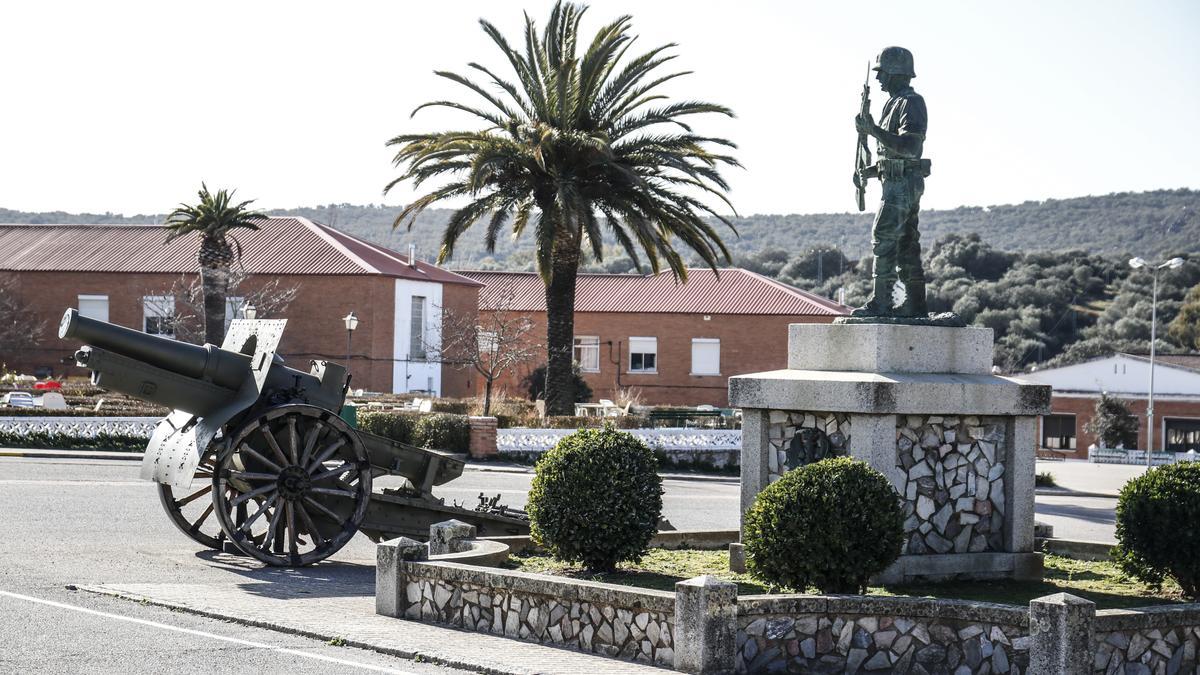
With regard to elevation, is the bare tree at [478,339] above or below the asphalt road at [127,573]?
above

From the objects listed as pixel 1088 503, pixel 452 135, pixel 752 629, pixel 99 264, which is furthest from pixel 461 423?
pixel 99 264

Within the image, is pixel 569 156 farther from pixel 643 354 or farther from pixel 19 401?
pixel 643 354

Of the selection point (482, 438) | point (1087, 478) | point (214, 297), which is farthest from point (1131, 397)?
point (214, 297)

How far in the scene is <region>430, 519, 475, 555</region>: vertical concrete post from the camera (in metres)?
11.0

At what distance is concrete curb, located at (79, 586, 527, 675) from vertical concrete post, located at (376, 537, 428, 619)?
0.85 m

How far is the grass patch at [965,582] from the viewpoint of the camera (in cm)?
968

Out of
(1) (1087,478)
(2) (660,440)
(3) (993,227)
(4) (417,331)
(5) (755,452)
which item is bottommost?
(1) (1087,478)

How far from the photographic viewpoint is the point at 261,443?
12.1 m

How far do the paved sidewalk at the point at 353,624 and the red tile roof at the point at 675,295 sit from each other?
42.3 meters

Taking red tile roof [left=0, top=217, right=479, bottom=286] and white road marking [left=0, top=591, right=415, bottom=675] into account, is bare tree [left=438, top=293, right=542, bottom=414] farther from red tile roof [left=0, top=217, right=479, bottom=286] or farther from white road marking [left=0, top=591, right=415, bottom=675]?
white road marking [left=0, top=591, right=415, bottom=675]

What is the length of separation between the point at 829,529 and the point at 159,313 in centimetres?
4427

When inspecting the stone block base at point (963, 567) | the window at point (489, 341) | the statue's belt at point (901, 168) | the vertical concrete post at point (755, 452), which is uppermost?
the statue's belt at point (901, 168)

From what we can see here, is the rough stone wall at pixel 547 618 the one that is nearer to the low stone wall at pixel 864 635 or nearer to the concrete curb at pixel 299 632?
the low stone wall at pixel 864 635

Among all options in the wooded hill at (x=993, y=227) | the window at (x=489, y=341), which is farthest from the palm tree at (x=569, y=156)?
the wooded hill at (x=993, y=227)
